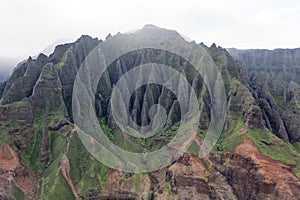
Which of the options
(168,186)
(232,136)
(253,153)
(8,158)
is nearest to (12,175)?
(8,158)

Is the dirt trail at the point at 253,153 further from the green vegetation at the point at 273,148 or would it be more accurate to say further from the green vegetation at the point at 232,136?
the green vegetation at the point at 232,136

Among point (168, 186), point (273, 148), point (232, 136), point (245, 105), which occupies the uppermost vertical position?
point (245, 105)

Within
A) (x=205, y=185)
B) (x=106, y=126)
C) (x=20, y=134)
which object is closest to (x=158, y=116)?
(x=106, y=126)

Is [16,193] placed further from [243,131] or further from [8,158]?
[243,131]

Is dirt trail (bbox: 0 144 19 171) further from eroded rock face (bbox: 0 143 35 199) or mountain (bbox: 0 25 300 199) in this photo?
mountain (bbox: 0 25 300 199)

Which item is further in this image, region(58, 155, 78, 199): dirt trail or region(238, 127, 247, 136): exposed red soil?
region(238, 127, 247, 136): exposed red soil

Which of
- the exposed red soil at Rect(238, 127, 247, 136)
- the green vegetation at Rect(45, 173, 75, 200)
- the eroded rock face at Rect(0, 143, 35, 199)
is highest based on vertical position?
the exposed red soil at Rect(238, 127, 247, 136)

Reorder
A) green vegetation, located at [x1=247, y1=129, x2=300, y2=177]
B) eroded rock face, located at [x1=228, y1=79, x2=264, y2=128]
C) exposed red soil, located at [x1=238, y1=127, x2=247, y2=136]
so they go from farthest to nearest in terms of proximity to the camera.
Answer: eroded rock face, located at [x1=228, y1=79, x2=264, y2=128]
exposed red soil, located at [x1=238, y1=127, x2=247, y2=136]
green vegetation, located at [x1=247, y1=129, x2=300, y2=177]

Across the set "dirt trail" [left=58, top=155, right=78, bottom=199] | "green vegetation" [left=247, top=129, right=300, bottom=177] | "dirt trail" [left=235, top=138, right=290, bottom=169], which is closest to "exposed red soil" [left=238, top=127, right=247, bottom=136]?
"green vegetation" [left=247, top=129, right=300, bottom=177]
